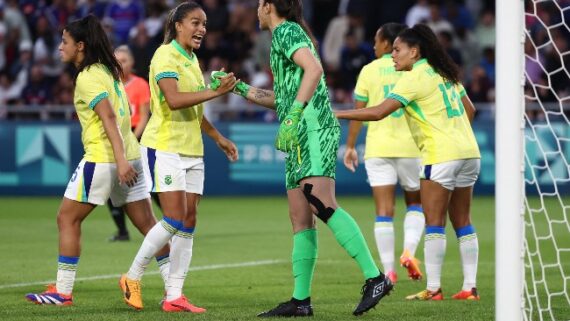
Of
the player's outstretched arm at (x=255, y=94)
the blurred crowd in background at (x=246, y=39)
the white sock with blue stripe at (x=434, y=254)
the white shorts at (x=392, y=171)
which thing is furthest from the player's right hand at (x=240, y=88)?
the blurred crowd in background at (x=246, y=39)

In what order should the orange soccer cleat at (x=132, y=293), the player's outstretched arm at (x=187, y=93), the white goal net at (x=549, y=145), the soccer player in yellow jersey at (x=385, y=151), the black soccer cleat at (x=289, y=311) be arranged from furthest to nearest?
the white goal net at (x=549, y=145) < the soccer player in yellow jersey at (x=385, y=151) < the orange soccer cleat at (x=132, y=293) < the player's outstretched arm at (x=187, y=93) < the black soccer cleat at (x=289, y=311)

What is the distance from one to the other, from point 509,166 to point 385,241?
4336 millimetres

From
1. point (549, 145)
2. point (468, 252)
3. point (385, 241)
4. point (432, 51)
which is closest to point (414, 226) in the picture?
point (385, 241)

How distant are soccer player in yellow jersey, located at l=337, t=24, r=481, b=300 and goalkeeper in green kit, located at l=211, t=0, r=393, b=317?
1155 millimetres

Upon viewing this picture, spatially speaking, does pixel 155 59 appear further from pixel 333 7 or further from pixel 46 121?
pixel 333 7

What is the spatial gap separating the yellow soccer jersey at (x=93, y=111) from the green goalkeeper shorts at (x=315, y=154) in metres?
1.45

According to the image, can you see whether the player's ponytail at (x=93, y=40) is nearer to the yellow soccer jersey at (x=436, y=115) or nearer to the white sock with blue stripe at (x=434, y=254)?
the yellow soccer jersey at (x=436, y=115)

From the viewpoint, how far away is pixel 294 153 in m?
7.46

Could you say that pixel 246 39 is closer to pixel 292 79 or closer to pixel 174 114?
pixel 174 114

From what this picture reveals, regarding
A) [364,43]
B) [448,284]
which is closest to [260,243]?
[448,284]

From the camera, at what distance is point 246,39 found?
2278cm

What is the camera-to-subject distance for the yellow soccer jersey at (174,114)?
8.03 m

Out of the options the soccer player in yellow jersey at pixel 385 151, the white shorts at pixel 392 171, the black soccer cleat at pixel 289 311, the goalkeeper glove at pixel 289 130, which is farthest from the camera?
the white shorts at pixel 392 171

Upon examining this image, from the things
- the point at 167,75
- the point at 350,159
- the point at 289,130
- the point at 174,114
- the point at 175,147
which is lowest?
the point at 350,159
